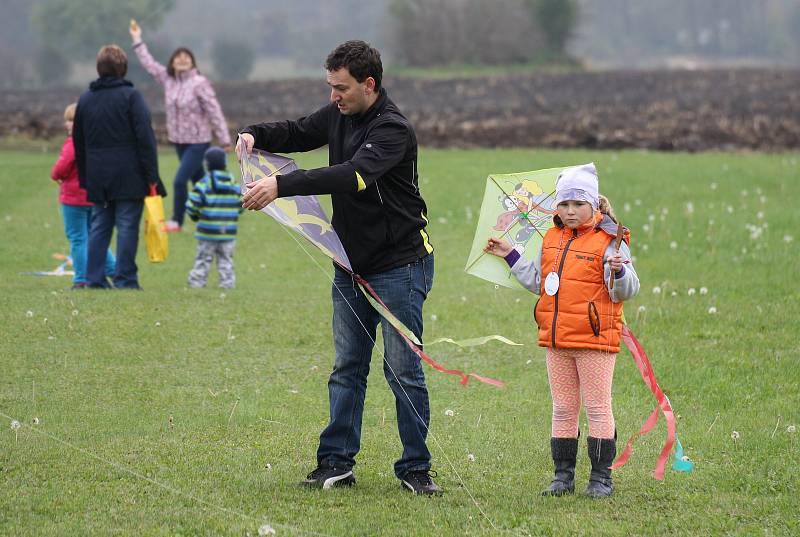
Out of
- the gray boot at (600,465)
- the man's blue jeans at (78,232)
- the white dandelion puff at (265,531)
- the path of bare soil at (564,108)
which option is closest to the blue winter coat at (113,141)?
the man's blue jeans at (78,232)

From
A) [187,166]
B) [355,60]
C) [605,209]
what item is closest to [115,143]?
[187,166]

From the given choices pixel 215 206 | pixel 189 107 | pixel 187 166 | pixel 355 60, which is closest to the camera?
pixel 355 60

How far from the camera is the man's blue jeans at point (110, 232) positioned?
11859mm

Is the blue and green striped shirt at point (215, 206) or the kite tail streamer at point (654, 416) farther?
the blue and green striped shirt at point (215, 206)

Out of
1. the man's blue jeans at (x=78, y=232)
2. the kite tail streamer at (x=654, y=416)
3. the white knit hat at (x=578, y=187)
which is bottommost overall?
the man's blue jeans at (x=78, y=232)

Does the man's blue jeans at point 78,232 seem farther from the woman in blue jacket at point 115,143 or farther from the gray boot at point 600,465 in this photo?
the gray boot at point 600,465

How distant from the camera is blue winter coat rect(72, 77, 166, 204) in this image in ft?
38.2

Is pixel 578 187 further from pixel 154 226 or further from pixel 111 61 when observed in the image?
pixel 154 226

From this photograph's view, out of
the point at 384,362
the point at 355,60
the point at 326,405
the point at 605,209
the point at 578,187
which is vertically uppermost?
the point at 355,60

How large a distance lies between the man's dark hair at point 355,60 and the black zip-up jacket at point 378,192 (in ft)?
0.63

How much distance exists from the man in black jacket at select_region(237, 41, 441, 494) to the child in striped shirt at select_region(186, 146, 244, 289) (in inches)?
241

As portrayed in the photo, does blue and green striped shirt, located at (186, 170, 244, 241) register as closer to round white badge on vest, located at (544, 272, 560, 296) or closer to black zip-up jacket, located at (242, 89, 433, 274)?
black zip-up jacket, located at (242, 89, 433, 274)

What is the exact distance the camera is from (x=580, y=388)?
6.33m

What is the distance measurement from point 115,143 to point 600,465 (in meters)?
6.89
